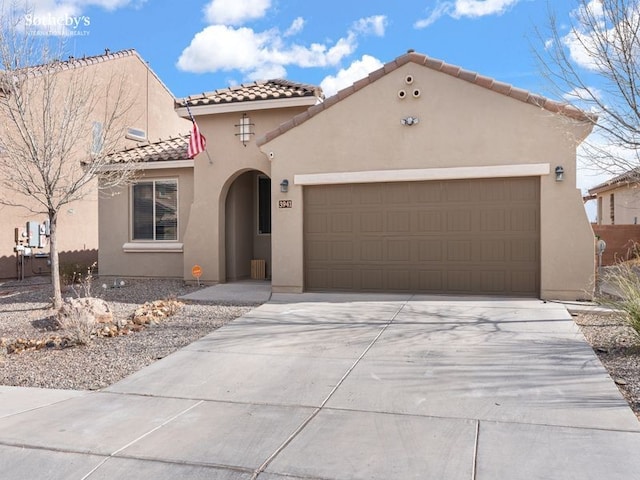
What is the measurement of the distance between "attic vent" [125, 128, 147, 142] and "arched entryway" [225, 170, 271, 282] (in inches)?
294

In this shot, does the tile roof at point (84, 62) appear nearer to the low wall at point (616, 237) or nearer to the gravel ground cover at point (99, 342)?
the gravel ground cover at point (99, 342)

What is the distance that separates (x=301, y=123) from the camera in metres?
12.2

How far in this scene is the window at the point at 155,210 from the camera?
15633mm

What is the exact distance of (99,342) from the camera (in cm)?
830

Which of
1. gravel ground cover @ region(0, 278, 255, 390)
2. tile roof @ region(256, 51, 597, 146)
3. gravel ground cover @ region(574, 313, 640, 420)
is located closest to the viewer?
gravel ground cover @ region(574, 313, 640, 420)

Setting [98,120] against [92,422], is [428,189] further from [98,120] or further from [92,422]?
[98,120]

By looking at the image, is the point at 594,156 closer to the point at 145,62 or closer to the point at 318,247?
the point at 318,247

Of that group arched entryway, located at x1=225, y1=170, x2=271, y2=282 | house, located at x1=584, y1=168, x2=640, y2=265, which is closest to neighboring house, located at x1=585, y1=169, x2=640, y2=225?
house, located at x1=584, y1=168, x2=640, y2=265

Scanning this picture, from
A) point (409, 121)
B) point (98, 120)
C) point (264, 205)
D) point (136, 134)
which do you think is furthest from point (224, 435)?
point (136, 134)

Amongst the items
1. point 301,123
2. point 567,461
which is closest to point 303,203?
point 301,123

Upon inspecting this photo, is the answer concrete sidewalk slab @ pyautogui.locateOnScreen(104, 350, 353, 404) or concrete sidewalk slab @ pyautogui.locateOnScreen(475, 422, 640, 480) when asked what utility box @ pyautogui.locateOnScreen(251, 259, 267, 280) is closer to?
concrete sidewalk slab @ pyautogui.locateOnScreen(104, 350, 353, 404)

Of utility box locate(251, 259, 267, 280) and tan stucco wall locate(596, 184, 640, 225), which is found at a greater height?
tan stucco wall locate(596, 184, 640, 225)

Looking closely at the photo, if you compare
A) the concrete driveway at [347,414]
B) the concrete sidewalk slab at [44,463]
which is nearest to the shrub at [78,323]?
the concrete driveway at [347,414]

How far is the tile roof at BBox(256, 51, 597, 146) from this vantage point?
34.3 feet
